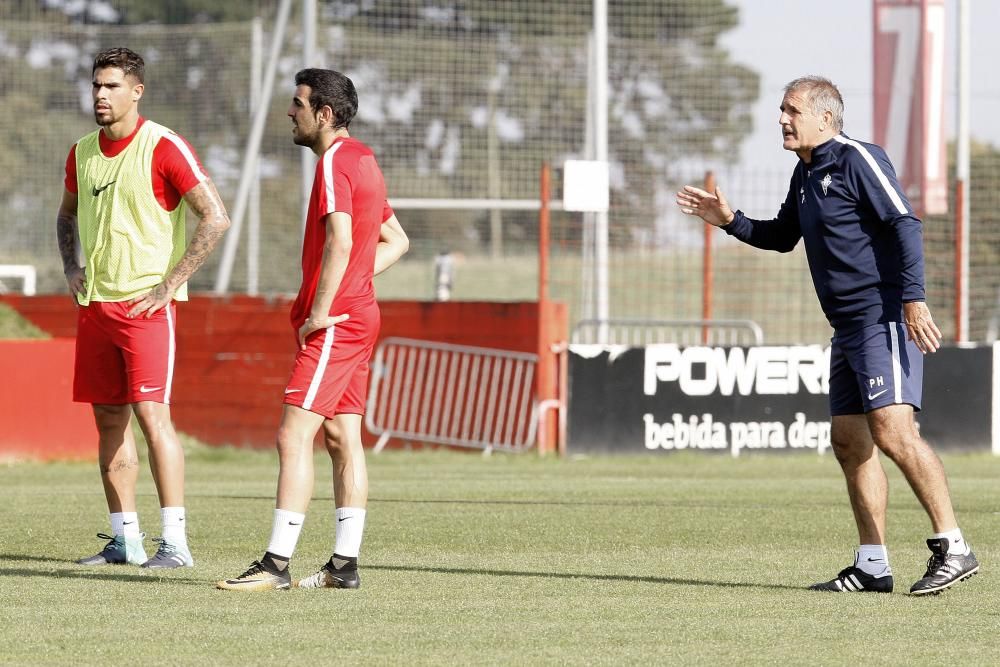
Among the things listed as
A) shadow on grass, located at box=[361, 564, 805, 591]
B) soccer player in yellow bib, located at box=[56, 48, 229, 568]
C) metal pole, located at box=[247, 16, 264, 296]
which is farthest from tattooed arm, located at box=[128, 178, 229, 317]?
metal pole, located at box=[247, 16, 264, 296]

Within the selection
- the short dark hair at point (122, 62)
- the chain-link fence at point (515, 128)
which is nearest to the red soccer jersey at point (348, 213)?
the short dark hair at point (122, 62)

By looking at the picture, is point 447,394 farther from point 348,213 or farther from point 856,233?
point 348,213

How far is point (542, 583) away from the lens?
7.09 m

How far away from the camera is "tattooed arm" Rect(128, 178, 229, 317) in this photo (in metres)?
7.59

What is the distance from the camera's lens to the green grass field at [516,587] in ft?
18.1

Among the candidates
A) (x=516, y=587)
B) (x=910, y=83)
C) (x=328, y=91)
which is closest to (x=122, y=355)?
(x=328, y=91)

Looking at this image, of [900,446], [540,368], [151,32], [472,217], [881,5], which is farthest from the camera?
[472,217]

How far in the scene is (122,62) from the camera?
775 centimetres

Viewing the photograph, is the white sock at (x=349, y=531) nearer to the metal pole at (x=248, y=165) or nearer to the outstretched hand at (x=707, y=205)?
the outstretched hand at (x=707, y=205)

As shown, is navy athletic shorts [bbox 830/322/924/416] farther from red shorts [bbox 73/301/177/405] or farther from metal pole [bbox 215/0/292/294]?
metal pole [bbox 215/0/292/294]

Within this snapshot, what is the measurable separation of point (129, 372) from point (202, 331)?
33.2 ft

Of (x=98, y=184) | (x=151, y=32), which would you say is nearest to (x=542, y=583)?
(x=98, y=184)

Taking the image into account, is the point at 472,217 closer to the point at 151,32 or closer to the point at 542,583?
the point at 151,32

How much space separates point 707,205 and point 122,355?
2.67m
